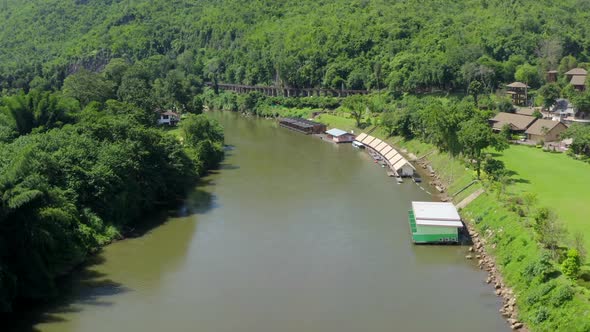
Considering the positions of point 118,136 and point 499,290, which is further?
point 118,136

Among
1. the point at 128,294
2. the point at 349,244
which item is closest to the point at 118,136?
the point at 128,294

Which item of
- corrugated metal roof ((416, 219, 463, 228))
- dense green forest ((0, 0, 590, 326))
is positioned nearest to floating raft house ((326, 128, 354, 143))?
dense green forest ((0, 0, 590, 326))

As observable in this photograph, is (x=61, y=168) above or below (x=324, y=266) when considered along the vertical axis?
above

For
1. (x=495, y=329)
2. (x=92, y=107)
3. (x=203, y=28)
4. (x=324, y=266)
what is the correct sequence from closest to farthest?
(x=495, y=329), (x=324, y=266), (x=92, y=107), (x=203, y=28)

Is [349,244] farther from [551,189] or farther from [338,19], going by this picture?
[338,19]

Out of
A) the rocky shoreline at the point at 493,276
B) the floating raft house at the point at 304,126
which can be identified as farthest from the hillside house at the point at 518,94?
the rocky shoreline at the point at 493,276

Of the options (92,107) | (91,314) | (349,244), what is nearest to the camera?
(91,314)

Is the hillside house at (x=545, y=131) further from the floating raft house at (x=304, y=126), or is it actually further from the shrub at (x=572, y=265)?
the shrub at (x=572, y=265)

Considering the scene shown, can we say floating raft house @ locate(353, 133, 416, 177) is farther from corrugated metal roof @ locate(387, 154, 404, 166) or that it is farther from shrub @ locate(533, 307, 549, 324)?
shrub @ locate(533, 307, 549, 324)
